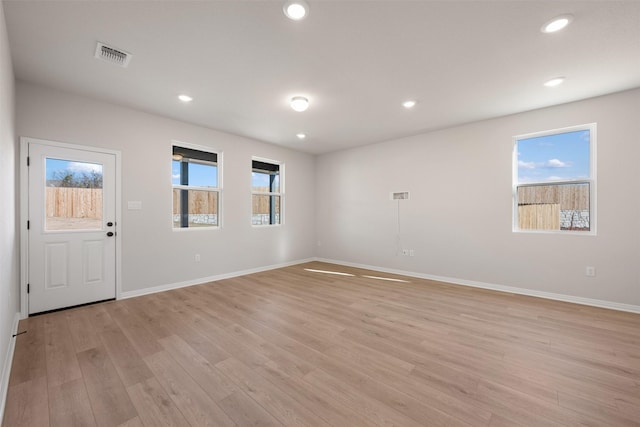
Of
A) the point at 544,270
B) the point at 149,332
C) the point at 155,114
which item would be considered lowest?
the point at 149,332

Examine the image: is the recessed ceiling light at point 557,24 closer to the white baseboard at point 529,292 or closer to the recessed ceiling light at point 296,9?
the recessed ceiling light at point 296,9

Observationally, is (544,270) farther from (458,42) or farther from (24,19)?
(24,19)

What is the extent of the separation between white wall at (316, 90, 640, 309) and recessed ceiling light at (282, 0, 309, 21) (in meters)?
3.63

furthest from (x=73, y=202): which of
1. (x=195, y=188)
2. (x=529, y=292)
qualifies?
(x=529, y=292)

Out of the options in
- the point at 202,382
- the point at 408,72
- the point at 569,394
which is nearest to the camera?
the point at 569,394

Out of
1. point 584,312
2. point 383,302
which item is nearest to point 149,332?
point 383,302

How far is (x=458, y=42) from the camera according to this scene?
2334 mm

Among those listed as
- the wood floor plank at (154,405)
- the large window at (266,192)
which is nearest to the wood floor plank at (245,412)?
the wood floor plank at (154,405)

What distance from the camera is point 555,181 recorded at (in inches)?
150

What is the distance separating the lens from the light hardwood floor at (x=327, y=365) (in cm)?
159

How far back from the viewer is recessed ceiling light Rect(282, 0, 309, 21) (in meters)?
1.90

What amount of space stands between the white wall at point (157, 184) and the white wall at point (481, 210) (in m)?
1.81

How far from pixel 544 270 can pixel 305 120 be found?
14.2 ft

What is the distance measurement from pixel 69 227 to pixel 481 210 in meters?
6.03
